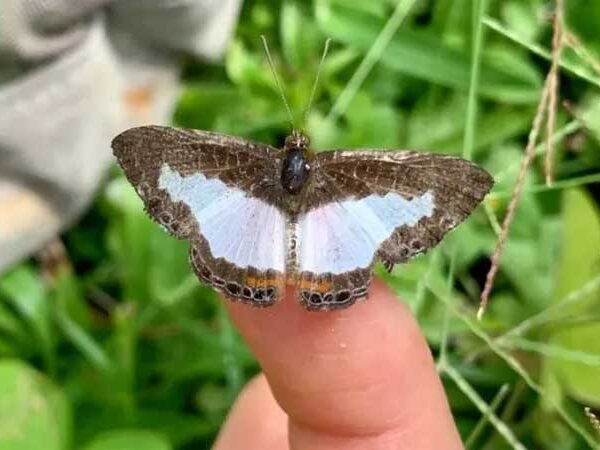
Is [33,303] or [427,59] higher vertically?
[427,59]

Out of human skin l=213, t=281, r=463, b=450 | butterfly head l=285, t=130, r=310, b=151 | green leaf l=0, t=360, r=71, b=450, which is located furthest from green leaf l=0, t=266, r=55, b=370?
butterfly head l=285, t=130, r=310, b=151

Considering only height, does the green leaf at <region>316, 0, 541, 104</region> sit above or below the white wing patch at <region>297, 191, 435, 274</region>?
above

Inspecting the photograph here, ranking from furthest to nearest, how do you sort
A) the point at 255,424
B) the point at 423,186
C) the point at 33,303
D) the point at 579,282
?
the point at 33,303 → the point at 579,282 → the point at 255,424 → the point at 423,186

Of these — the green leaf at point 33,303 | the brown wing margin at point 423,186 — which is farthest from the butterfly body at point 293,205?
the green leaf at point 33,303

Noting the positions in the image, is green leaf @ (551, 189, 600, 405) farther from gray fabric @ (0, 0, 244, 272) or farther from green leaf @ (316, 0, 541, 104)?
gray fabric @ (0, 0, 244, 272)

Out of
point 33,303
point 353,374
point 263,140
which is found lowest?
point 353,374

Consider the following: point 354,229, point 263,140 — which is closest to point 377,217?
point 354,229

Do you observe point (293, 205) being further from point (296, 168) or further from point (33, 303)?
point (33, 303)

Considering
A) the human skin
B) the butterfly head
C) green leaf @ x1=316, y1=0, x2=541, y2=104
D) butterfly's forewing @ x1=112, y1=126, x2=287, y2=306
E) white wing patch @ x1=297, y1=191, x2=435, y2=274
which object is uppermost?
green leaf @ x1=316, y1=0, x2=541, y2=104

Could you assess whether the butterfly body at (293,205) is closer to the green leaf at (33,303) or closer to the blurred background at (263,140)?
the blurred background at (263,140)
